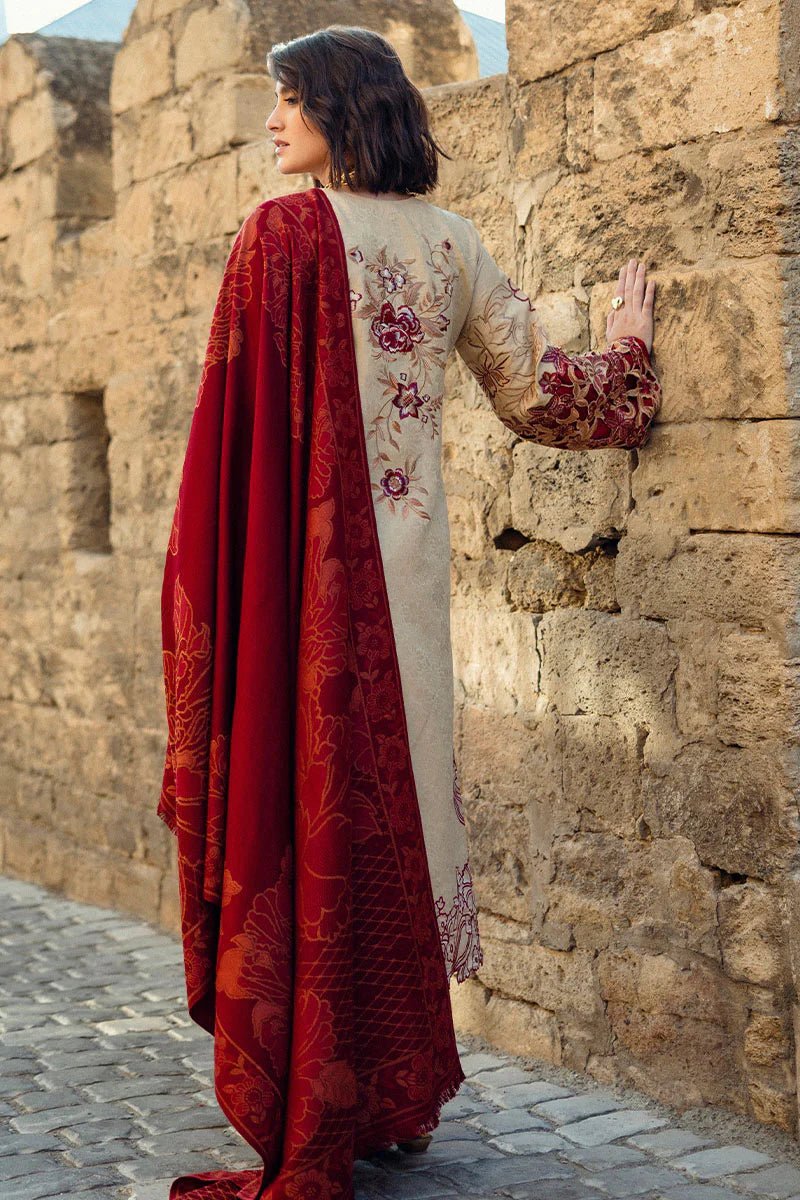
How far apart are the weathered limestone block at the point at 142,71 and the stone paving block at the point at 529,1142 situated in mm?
3481

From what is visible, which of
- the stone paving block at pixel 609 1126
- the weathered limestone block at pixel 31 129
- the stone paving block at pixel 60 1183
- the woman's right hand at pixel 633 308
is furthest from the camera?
the weathered limestone block at pixel 31 129

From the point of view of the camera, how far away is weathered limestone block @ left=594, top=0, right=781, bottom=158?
2928 mm

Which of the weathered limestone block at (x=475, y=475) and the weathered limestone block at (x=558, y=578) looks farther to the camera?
the weathered limestone block at (x=475, y=475)

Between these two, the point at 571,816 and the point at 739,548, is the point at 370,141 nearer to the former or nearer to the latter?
the point at 739,548

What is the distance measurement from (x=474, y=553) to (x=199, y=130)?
201 cm

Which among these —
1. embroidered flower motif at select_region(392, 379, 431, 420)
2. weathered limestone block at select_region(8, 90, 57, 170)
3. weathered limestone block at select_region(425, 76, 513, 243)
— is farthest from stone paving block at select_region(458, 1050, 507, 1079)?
weathered limestone block at select_region(8, 90, 57, 170)

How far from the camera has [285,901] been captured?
2.73 m

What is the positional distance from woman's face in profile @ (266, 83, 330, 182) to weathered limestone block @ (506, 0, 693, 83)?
29.6 inches

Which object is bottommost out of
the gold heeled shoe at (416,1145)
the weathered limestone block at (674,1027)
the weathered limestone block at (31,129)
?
the gold heeled shoe at (416,1145)

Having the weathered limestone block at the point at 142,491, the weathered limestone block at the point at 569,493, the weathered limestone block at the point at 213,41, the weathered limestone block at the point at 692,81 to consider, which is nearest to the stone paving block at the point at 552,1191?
the weathered limestone block at the point at 569,493

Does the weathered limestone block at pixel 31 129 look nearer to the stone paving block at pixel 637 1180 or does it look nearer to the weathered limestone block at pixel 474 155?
the weathered limestone block at pixel 474 155

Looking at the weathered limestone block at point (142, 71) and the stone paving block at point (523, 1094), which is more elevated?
the weathered limestone block at point (142, 71)

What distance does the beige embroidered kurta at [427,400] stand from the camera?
9.27 ft

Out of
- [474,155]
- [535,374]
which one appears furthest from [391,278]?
[474,155]
